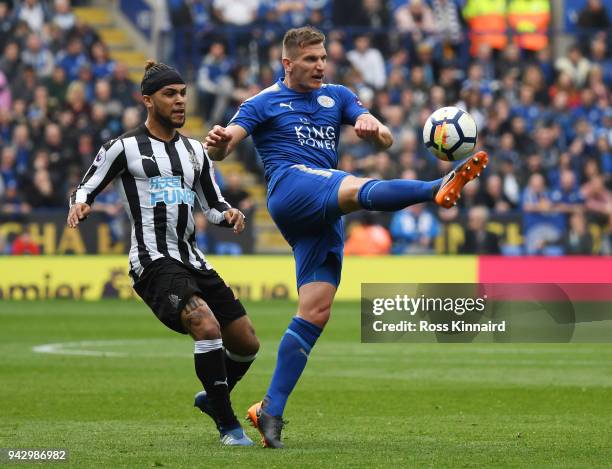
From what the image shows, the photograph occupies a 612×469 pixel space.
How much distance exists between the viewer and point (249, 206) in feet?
73.2

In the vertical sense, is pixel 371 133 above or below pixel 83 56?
below

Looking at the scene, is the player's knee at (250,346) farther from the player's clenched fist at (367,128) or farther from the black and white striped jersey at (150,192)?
the player's clenched fist at (367,128)

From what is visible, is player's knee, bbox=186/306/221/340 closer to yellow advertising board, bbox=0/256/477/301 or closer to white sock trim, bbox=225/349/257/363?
white sock trim, bbox=225/349/257/363

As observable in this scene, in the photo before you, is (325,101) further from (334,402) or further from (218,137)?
(334,402)

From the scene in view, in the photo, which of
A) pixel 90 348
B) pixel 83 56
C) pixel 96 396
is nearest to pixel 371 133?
pixel 96 396

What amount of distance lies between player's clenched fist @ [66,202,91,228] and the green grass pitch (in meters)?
1.23

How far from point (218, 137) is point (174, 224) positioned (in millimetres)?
679

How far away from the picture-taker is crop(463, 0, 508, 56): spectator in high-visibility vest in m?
27.3

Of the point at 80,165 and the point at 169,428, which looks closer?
the point at 169,428

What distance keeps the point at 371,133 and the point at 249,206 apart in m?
14.4

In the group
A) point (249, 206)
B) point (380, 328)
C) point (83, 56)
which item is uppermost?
point (83, 56)

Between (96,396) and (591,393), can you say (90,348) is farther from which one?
(591,393)

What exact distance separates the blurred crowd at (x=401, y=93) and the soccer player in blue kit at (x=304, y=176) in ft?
44.2

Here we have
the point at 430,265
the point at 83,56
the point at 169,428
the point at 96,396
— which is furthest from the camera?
the point at 83,56
